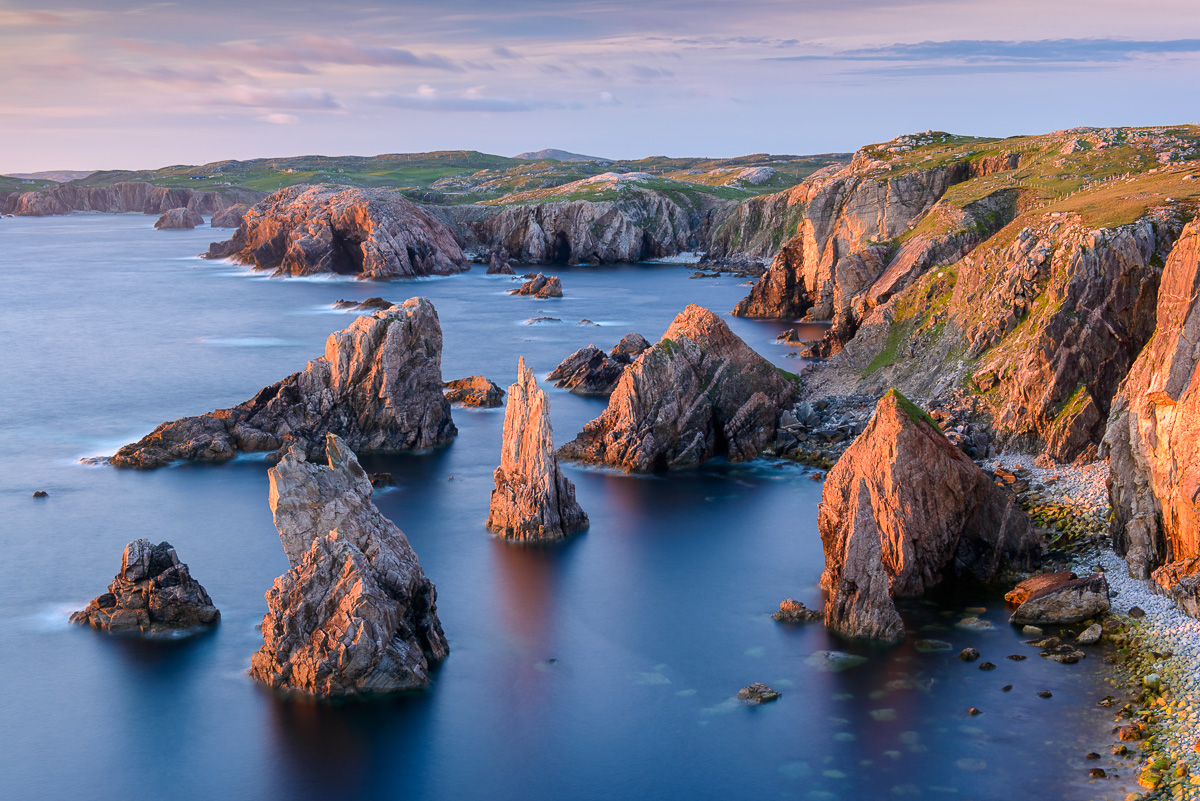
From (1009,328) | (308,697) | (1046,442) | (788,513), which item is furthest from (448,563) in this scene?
(1009,328)

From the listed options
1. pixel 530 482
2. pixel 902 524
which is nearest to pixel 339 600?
pixel 530 482

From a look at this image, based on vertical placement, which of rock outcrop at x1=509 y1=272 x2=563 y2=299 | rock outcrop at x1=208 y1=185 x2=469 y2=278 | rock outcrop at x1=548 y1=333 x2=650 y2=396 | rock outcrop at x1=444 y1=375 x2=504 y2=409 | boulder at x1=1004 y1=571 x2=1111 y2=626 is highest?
rock outcrop at x1=208 y1=185 x2=469 y2=278

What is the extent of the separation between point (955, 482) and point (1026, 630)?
750 cm

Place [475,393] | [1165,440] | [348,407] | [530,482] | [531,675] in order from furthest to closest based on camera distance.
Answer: [475,393], [348,407], [530,482], [1165,440], [531,675]

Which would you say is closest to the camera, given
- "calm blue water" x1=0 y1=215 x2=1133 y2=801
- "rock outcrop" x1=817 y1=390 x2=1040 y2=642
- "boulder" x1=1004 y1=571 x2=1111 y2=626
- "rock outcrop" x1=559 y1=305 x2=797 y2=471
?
"calm blue water" x1=0 y1=215 x2=1133 y2=801

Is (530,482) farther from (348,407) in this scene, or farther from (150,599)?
(348,407)

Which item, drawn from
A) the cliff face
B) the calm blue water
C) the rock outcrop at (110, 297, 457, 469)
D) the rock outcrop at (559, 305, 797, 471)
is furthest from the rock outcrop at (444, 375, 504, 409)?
the cliff face

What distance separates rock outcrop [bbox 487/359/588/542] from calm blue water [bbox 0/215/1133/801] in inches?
55.0

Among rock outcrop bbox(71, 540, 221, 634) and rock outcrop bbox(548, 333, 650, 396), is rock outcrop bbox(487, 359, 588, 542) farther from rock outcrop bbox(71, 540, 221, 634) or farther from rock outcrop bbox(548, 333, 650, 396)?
rock outcrop bbox(548, 333, 650, 396)

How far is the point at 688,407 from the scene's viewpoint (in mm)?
72438

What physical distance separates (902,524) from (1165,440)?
11.3 meters

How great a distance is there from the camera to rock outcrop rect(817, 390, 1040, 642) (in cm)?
4622

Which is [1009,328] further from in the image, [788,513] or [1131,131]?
[1131,131]

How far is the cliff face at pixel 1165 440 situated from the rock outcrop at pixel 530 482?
26.9 metres
